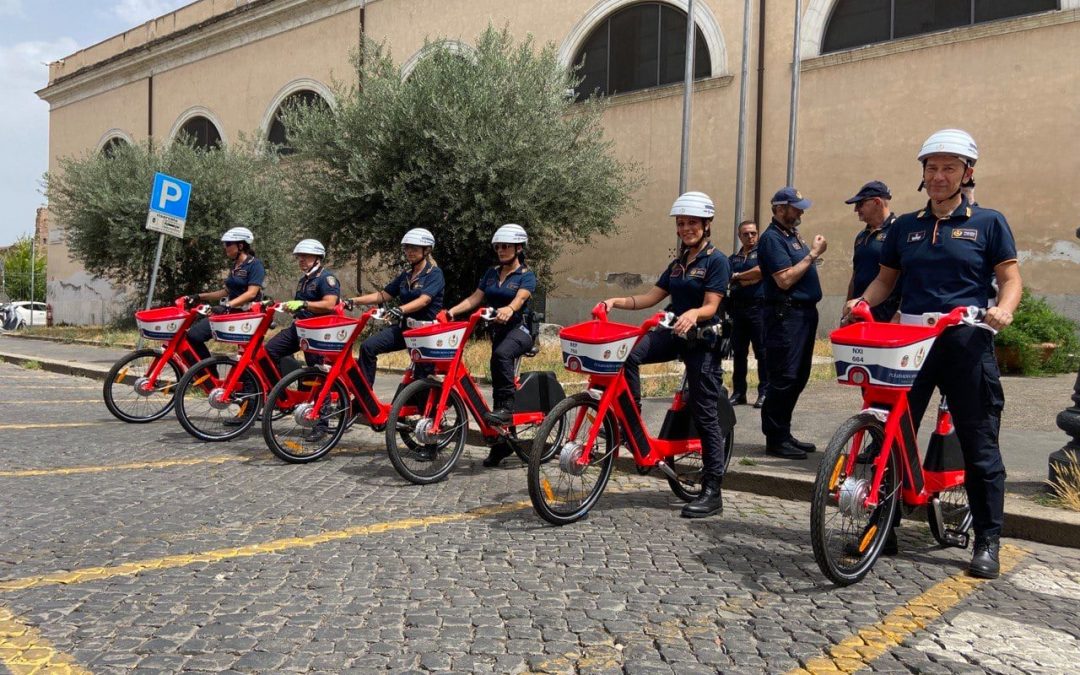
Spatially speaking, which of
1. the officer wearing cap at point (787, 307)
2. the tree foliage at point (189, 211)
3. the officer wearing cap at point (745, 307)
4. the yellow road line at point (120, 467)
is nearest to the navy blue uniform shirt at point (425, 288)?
the yellow road line at point (120, 467)

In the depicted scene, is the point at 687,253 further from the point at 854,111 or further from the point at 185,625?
the point at 854,111

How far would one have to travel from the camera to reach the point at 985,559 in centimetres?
411

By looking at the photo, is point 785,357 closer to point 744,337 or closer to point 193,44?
point 744,337

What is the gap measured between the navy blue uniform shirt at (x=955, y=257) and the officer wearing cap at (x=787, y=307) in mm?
1947

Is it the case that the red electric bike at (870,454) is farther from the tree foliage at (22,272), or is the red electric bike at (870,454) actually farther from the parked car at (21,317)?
the tree foliage at (22,272)

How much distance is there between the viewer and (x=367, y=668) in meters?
2.93

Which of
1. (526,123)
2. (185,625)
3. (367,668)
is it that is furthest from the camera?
(526,123)

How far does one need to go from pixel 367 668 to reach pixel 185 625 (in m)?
0.79

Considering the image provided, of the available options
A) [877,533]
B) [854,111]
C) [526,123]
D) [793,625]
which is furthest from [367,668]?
[854,111]

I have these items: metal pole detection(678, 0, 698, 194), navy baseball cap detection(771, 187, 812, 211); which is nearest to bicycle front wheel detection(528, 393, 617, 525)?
navy baseball cap detection(771, 187, 812, 211)

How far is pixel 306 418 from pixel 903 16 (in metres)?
14.8

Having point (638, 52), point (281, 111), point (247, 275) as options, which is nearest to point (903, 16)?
point (638, 52)

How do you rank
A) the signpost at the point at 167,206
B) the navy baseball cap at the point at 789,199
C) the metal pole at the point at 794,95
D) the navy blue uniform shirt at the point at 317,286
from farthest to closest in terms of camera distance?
the metal pole at the point at 794,95 → the signpost at the point at 167,206 → the navy blue uniform shirt at the point at 317,286 → the navy baseball cap at the point at 789,199

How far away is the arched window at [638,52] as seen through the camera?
20.0m
